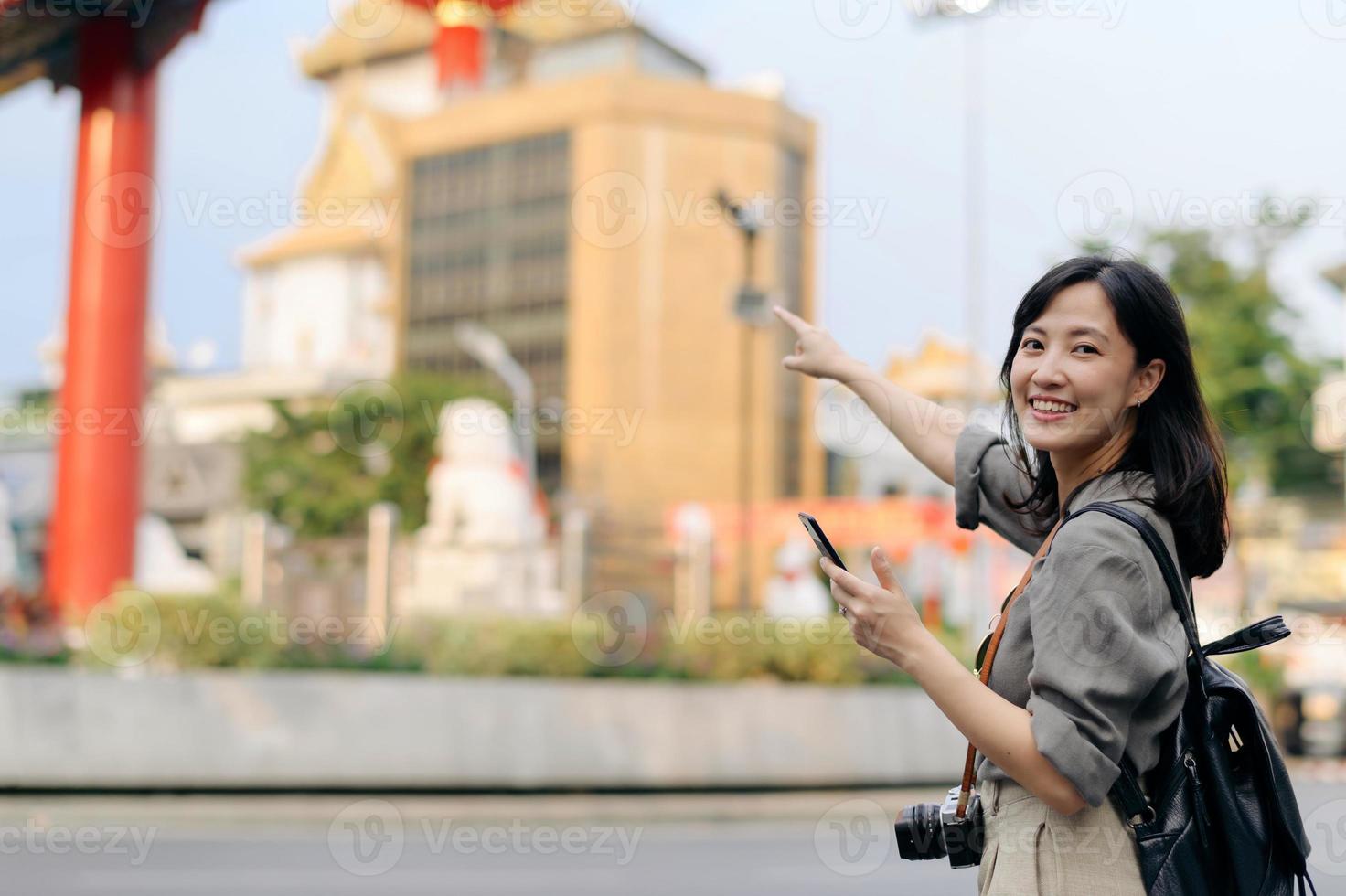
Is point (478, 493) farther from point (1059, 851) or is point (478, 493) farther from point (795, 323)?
point (1059, 851)

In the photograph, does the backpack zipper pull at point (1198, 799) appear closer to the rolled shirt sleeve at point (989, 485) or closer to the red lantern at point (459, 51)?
the rolled shirt sleeve at point (989, 485)

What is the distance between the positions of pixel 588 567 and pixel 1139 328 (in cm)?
2732

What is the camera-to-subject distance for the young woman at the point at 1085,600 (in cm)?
193

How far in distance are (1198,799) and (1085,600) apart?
0.29 metres

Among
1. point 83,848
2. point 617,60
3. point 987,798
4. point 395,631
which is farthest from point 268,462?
point 987,798

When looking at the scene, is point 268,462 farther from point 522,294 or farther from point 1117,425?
point 1117,425

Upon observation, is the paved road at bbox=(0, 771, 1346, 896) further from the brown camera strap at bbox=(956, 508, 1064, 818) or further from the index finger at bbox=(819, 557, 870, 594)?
the index finger at bbox=(819, 557, 870, 594)

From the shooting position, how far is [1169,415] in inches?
85.1

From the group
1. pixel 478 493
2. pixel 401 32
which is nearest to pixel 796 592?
pixel 478 493

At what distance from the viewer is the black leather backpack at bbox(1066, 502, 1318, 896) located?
1.97 meters

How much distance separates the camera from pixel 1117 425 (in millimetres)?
2182

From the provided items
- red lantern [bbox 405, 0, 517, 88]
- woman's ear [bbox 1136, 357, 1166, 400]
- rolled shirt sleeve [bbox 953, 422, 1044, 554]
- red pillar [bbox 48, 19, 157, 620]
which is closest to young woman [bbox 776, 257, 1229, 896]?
woman's ear [bbox 1136, 357, 1166, 400]

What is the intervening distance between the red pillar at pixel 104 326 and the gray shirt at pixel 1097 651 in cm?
1338

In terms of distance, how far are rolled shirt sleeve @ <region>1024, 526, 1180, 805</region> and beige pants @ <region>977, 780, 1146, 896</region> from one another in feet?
0.28
